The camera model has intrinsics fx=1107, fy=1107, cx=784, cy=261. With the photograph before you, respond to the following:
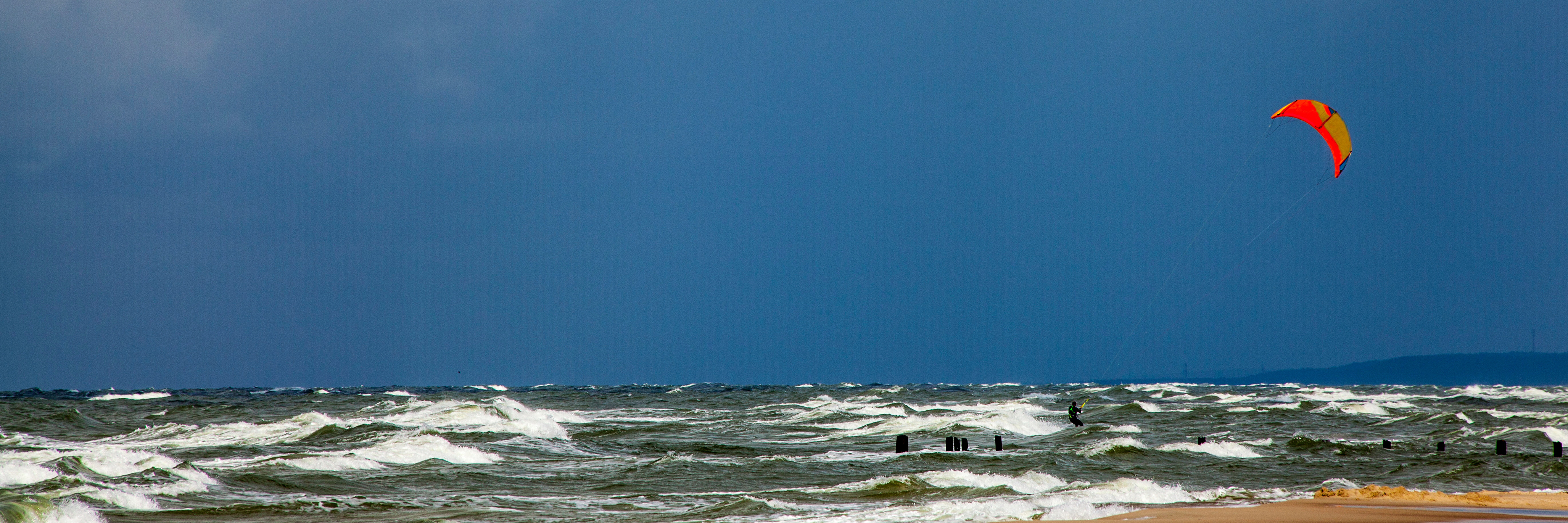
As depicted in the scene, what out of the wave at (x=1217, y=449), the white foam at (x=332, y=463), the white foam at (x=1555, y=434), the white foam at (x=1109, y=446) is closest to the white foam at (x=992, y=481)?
the white foam at (x=1109, y=446)

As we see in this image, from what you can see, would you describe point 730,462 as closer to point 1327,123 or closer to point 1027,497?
point 1027,497

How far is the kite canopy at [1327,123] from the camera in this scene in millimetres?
24500

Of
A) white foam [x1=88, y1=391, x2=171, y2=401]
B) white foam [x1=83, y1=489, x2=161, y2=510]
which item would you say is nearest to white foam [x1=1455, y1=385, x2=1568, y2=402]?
white foam [x1=83, y1=489, x2=161, y2=510]

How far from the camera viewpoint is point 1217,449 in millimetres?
21859

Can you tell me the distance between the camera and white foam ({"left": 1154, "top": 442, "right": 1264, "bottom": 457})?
21.4m

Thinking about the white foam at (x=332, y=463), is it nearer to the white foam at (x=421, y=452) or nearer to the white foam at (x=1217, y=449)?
the white foam at (x=421, y=452)

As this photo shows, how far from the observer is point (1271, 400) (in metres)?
52.9

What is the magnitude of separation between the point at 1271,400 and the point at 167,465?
49.0 metres

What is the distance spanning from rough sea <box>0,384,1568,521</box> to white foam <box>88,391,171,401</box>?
34496mm

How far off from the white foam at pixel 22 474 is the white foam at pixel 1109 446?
16.5m

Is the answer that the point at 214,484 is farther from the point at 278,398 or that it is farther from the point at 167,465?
the point at 278,398

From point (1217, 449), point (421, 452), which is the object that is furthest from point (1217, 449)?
point (421, 452)

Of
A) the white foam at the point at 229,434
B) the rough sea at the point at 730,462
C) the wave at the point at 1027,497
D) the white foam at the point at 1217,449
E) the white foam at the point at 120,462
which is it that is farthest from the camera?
the white foam at the point at 229,434

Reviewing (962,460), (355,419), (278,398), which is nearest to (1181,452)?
(962,460)
